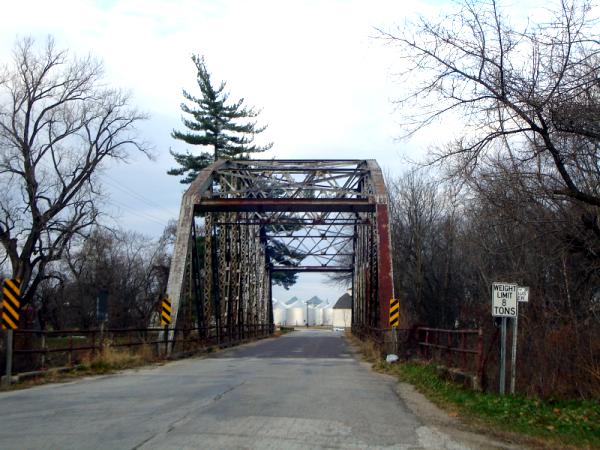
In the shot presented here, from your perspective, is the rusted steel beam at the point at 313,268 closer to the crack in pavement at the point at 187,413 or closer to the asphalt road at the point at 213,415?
the asphalt road at the point at 213,415

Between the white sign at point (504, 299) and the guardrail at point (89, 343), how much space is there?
32.1 feet

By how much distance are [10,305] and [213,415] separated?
8106 mm

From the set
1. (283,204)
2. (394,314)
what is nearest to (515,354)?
(394,314)

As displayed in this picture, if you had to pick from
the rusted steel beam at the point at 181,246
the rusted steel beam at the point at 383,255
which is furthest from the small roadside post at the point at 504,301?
the rusted steel beam at the point at 181,246

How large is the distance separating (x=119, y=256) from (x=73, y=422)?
43943 millimetres

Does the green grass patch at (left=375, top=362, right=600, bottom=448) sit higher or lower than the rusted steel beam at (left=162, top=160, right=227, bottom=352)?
lower

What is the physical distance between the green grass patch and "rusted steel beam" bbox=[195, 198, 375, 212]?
47.4ft

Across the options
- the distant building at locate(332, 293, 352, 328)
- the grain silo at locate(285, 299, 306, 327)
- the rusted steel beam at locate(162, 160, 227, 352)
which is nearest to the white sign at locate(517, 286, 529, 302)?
the rusted steel beam at locate(162, 160, 227, 352)

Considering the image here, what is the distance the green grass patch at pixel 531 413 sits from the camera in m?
9.62

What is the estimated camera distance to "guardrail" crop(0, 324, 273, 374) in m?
17.7

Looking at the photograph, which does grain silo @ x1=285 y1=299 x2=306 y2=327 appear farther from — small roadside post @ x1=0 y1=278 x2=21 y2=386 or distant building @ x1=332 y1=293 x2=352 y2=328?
small roadside post @ x1=0 y1=278 x2=21 y2=386

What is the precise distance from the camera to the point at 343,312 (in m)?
108

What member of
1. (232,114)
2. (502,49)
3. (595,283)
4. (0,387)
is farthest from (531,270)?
(232,114)

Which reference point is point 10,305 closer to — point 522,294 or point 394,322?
point 522,294
